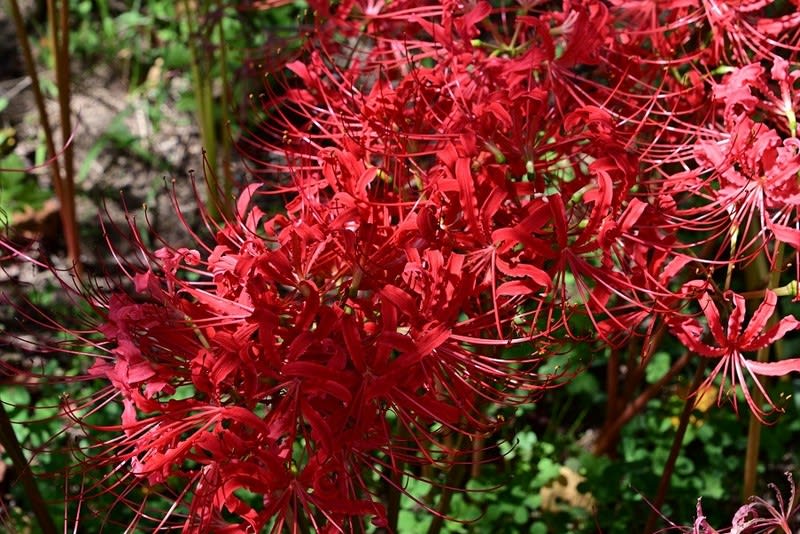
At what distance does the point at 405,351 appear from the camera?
1314 millimetres

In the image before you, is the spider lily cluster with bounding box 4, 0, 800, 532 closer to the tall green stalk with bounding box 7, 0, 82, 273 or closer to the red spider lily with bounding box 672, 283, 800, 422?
the red spider lily with bounding box 672, 283, 800, 422

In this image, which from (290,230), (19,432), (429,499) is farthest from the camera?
Result: (19,432)

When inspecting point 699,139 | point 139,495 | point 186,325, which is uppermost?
point 699,139

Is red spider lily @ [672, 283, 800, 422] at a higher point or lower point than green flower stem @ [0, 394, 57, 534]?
higher

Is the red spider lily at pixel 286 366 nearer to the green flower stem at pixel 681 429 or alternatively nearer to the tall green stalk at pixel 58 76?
the green flower stem at pixel 681 429

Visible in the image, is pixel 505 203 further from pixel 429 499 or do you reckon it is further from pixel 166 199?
pixel 166 199

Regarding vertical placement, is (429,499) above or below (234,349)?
below

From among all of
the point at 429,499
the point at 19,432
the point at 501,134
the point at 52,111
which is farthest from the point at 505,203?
the point at 52,111

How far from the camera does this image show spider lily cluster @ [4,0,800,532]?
1316 mm

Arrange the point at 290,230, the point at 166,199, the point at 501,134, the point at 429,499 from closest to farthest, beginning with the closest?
the point at 290,230
the point at 501,134
the point at 429,499
the point at 166,199

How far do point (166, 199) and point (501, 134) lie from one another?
228cm

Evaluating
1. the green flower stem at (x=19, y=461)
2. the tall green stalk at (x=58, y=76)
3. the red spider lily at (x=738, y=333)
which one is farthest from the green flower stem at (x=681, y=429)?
the tall green stalk at (x=58, y=76)

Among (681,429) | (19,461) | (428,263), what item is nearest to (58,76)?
(19,461)

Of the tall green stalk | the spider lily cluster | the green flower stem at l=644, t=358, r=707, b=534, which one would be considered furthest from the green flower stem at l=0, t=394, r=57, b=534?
the tall green stalk
